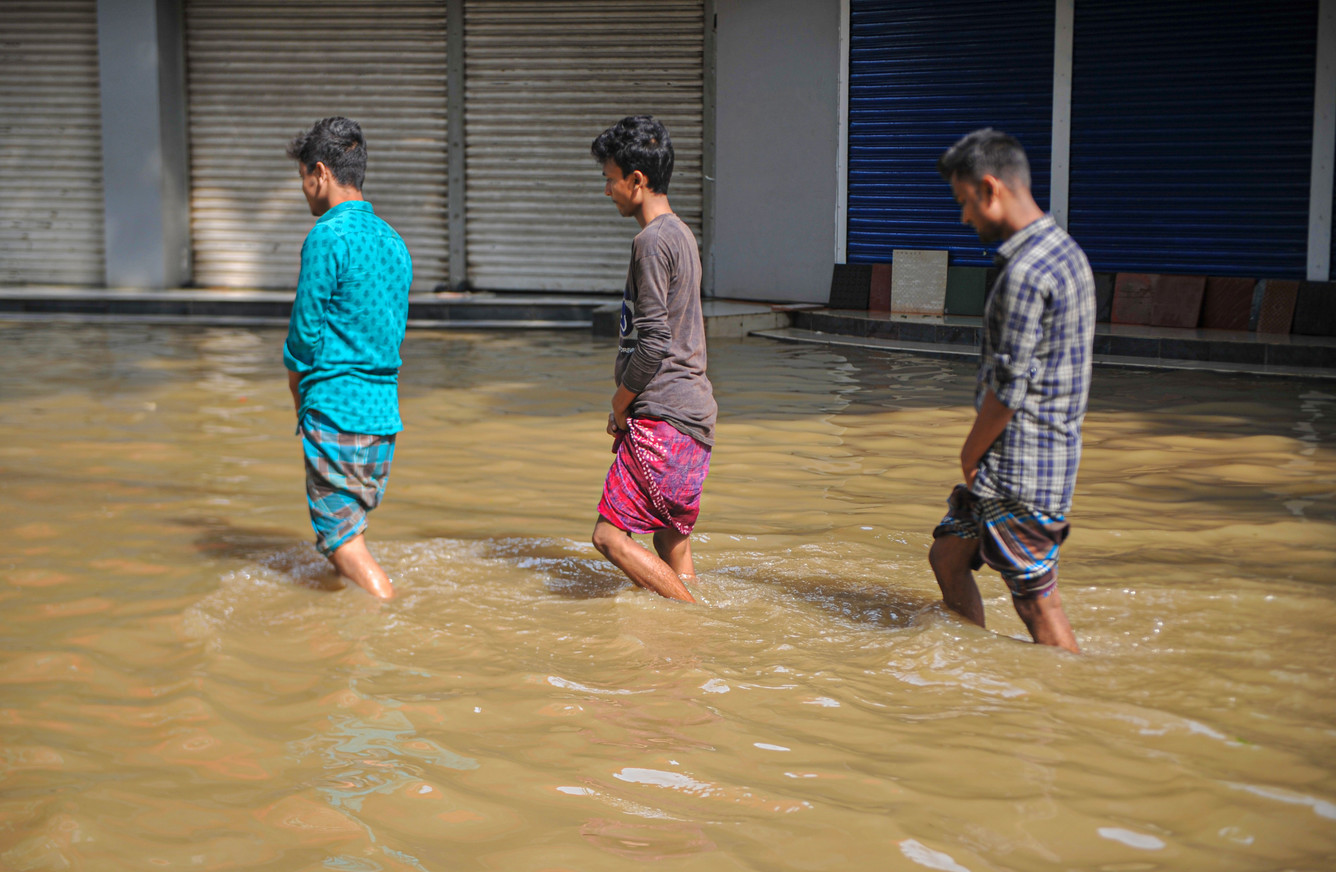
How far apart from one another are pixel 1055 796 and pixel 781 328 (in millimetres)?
10869

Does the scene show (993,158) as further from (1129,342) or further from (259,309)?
(259,309)

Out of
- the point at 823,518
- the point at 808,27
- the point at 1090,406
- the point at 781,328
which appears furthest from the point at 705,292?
the point at 823,518

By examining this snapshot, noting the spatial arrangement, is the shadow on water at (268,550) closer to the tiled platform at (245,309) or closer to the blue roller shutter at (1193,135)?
the tiled platform at (245,309)

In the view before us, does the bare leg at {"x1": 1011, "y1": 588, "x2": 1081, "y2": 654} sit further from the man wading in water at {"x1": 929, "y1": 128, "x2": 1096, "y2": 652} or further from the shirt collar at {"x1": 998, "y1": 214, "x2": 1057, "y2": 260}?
the shirt collar at {"x1": 998, "y1": 214, "x2": 1057, "y2": 260}

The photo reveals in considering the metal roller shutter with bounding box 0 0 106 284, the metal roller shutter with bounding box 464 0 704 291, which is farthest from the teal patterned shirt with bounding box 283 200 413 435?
the metal roller shutter with bounding box 0 0 106 284

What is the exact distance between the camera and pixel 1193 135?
1203cm

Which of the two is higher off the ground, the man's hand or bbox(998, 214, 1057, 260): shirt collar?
bbox(998, 214, 1057, 260): shirt collar

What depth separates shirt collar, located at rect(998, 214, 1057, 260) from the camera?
10.3 feet

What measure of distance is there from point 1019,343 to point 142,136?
14746 mm

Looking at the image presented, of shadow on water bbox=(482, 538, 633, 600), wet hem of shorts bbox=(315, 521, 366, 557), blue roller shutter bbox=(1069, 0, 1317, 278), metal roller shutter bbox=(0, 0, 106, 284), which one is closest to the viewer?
wet hem of shorts bbox=(315, 521, 366, 557)

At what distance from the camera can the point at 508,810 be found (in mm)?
2773

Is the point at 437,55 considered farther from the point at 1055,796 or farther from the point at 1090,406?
the point at 1055,796

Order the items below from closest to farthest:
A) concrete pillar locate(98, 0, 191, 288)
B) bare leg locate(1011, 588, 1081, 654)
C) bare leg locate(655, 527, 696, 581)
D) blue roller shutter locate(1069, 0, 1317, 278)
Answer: bare leg locate(1011, 588, 1081, 654), bare leg locate(655, 527, 696, 581), blue roller shutter locate(1069, 0, 1317, 278), concrete pillar locate(98, 0, 191, 288)

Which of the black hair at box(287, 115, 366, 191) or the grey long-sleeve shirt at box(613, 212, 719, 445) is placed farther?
the black hair at box(287, 115, 366, 191)
